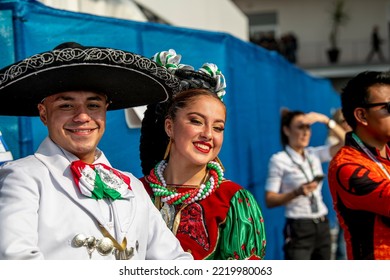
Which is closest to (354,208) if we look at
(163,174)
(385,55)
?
(163,174)

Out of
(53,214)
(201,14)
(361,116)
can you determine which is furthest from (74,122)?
(201,14)

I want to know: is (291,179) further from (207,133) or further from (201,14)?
(201,14)

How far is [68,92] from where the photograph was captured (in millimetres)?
2020

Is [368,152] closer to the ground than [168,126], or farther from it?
closer to the ground

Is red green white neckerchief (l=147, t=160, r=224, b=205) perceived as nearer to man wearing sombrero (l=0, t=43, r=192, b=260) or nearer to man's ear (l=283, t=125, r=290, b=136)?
man wearing sombrero (l=0, t=43, r=192, b=260)

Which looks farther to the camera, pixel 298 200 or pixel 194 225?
pixel 298 200

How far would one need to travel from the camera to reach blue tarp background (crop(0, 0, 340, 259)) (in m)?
2.79

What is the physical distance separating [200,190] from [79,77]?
693mm

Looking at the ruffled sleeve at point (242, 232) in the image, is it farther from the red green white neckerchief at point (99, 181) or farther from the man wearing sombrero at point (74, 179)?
the red green white neckerchief at point (99, 181)

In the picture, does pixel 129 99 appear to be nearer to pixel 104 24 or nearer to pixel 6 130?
pixel 6 130

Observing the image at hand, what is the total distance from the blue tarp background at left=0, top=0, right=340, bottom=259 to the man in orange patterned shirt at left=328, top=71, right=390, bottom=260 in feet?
3.48

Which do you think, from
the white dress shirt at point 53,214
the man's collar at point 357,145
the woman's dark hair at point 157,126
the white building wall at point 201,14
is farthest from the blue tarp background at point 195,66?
the white building wall at point 201,14

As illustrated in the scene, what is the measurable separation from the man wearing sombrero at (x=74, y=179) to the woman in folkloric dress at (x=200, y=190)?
9.4 inches

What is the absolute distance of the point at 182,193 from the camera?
2426mm
